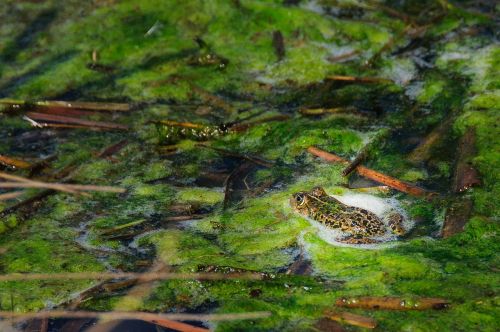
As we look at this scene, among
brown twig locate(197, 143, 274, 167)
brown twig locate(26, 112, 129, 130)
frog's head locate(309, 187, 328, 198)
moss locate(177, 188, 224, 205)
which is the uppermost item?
frog's head locate(309, 187, 328, 198)

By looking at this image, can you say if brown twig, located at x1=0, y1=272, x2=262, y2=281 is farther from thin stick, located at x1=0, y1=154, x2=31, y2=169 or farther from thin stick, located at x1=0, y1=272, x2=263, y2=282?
thin stick, located at x1=0, y1=154, x2=31, y2=169

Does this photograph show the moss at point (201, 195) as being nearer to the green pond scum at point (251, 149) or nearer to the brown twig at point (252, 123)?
the green pond scum at point (251, 149)

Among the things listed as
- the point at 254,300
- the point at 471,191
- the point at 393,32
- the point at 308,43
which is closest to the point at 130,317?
the point at 254,300

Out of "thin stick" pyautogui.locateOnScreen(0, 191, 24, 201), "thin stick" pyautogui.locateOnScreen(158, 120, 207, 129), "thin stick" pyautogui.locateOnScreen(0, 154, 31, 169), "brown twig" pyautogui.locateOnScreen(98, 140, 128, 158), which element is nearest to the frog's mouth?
"thin stick" pyautogui.locateOnScreen(158, 120, 207, 129)

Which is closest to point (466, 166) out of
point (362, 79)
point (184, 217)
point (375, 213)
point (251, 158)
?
point (375, 213)

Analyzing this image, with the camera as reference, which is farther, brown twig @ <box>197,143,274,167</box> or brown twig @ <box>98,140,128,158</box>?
brown twig @ <box>98,140,128,158</box>

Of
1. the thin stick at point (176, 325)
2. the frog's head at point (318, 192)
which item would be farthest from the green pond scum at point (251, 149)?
the frog's head at point (318, 192)
